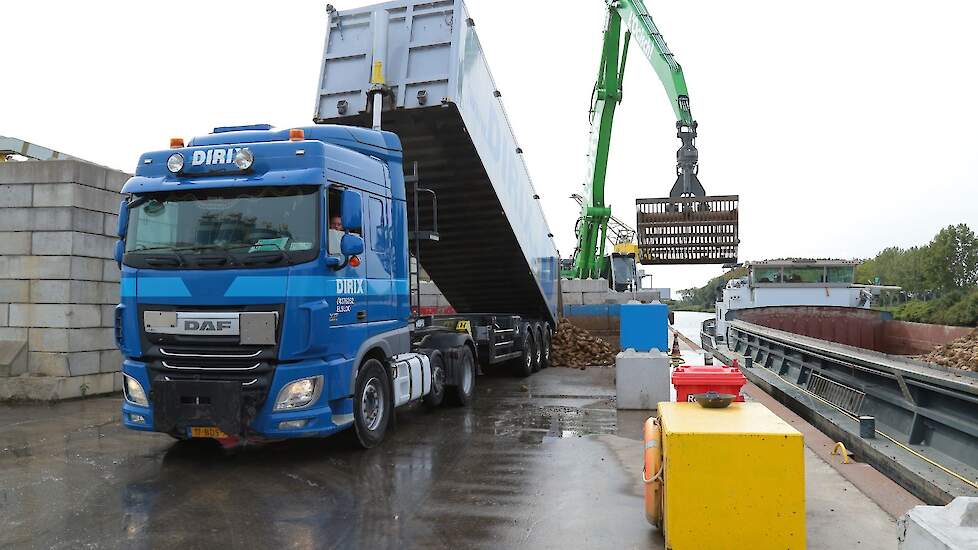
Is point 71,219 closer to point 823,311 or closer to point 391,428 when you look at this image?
point 391,428

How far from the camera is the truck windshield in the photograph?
225 inches

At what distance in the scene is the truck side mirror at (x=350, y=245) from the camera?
5875 millimetres

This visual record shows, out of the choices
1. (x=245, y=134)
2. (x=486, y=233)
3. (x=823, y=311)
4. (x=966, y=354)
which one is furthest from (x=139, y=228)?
(x=823, y=311)

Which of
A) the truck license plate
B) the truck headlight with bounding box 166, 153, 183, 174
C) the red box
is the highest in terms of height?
the truck headlight with bounding box 166, 153, 183, 174

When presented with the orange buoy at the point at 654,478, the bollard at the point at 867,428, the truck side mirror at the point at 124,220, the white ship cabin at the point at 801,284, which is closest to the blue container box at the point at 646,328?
the bollard at the point at 867,428

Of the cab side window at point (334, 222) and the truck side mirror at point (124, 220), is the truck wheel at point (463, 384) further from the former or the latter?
the truck side mirror at point (124, 220)

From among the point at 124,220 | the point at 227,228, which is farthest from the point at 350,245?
the point at 124,220

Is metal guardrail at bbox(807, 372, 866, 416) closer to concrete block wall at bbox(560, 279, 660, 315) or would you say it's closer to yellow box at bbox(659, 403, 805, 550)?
yellow box at bbox(659, 403, 805, 550)

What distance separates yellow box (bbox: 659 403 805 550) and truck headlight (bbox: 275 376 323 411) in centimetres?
326

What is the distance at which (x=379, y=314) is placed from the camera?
6781 mm

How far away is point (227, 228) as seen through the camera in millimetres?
5840

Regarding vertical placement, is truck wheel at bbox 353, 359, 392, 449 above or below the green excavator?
below

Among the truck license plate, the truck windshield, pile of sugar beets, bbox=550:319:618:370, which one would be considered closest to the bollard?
the truck windshield

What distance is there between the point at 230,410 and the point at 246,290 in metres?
0.99
